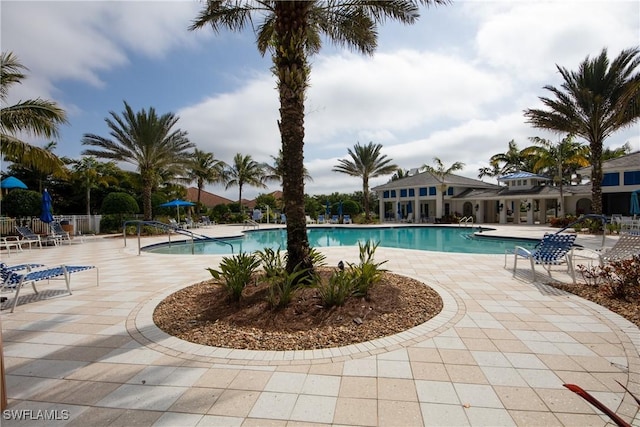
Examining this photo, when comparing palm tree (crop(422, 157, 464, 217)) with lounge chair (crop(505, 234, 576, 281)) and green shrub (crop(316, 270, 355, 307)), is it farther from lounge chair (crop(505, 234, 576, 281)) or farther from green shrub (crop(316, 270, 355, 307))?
green shrub (crop(316, 270, 355, 307))

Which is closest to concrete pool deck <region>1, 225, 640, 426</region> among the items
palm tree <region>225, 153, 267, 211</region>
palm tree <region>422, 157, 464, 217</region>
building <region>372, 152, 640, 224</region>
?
building <region>372, 152, 640, 224</region>

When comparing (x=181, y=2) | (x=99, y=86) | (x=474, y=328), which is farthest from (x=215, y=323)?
(x=99, y=86)

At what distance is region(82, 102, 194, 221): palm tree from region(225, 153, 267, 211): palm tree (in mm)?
13566

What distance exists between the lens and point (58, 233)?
15852mm

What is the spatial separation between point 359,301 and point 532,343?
7.30 ft

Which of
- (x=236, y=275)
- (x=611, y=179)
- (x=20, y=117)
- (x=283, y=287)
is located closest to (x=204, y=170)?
(x=20, y=117)

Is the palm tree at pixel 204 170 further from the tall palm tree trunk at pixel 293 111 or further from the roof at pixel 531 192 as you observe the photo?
the tall palm tree trunk at pixel 293 111

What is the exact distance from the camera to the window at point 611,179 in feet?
72.3

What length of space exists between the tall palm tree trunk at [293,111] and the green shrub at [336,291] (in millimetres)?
789

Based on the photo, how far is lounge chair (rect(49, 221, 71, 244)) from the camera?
1538cm

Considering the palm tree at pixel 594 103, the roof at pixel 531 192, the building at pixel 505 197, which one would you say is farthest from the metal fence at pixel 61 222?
the roof at pixel 531 192

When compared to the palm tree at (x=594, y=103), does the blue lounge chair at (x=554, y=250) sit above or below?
below

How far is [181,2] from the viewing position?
711 centimetres

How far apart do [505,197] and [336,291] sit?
2719 centimetres
